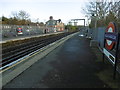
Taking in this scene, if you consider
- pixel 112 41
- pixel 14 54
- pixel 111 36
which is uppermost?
pixel 111 36

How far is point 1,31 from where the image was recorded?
27.4 metres

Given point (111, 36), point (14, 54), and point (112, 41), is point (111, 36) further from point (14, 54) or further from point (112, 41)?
point (14, 54)

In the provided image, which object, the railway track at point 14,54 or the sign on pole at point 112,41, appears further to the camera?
the railway track at point 14,54

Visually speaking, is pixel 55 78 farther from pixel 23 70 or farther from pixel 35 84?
pixel 23 70

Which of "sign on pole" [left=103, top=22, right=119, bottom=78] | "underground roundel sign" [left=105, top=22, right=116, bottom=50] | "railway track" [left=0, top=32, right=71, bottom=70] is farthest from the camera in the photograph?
"railway track" [left=0, top=32, right=71, bottom=70]

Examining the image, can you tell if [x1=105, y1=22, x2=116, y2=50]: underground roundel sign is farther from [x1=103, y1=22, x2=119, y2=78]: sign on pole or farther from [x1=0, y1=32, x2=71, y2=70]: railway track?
[x1=0, y1=32, x2=71, y2=70]: railway track

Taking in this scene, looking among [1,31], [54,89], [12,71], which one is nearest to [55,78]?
[54,89]

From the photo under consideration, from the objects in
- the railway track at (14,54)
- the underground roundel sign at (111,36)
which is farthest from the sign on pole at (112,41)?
the railway track at (14,54)

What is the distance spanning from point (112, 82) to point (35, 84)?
120 inches

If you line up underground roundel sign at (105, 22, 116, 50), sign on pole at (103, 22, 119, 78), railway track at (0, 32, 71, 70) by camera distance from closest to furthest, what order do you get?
sign on pole at (103, 22, 119, 78) → underground roundel sign at (105, 22, 116, 50) → railway track at (0, 32, 71, 70)

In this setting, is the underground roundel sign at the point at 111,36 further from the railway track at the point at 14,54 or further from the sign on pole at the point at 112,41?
the railway track at the point at 14,54

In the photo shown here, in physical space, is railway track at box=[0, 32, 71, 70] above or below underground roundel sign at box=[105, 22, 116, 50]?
below

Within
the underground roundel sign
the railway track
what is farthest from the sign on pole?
the railway track

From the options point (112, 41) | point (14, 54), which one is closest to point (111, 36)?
point (112, 41)
